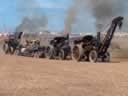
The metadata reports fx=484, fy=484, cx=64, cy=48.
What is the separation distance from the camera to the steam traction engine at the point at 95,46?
29750mm

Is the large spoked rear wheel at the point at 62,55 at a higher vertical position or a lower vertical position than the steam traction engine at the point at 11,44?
lower

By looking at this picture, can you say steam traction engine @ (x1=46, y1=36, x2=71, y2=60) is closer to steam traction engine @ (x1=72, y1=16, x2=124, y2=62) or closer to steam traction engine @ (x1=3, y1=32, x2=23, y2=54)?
steam traction engine @ (x1=72, y1=16, x2=124, y2=62)

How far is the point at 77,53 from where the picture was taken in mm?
31766

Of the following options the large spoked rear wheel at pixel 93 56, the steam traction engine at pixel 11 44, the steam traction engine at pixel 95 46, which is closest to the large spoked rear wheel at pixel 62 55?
the steam traction engine at pixel 95 46

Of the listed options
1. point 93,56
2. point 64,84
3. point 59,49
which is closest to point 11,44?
point 59,49

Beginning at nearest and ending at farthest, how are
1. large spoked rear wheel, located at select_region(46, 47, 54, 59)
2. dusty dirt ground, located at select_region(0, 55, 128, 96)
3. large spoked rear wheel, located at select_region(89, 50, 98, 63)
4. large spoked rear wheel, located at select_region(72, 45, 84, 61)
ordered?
dusty dirt ground, located at select_region(0, 55, 128, 96) → large spoked rear wheel, located at select_region(89, 50, 98, 63) → large spoked rear wheel, located at select_region(72, 45, 84, 61) → large spoked rear wheel, located at select_region(46, 47, 54, 59)

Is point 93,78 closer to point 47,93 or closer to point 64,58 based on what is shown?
point 47,93

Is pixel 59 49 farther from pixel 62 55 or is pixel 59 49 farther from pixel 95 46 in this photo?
pixel 95 46

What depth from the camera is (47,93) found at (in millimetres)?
13758

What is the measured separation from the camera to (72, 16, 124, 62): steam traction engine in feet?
97.6

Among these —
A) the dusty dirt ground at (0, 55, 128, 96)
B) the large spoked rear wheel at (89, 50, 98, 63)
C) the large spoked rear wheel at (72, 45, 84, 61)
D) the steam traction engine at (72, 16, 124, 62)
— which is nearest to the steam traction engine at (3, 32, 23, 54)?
the large spoked rear wheel at (72, 45, 84, 61)

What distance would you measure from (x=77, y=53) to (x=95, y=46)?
1847 millimetres

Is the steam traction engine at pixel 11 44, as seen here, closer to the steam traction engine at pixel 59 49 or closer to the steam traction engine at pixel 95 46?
the steam traction engine at pixel 59 49

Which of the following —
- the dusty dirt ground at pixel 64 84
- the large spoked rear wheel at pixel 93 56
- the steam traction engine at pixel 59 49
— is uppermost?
the steam traction engine at pixel 59 49
